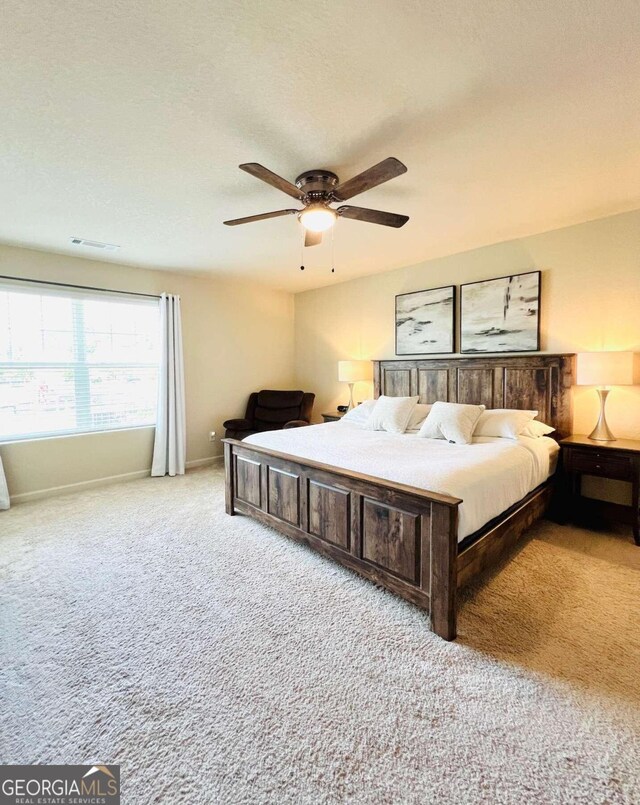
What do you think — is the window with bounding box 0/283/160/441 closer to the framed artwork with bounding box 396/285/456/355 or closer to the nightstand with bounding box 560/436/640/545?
the framed artwork with bounding box 396/285/456/355

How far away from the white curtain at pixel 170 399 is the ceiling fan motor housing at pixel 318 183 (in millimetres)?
2845

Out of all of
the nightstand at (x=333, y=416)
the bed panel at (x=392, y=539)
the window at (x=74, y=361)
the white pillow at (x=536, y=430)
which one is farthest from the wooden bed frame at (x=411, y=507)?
the window at (x=74, y=361)

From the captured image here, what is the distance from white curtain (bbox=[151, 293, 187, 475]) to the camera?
4.54m

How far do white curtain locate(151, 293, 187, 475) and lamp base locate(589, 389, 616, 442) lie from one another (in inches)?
173

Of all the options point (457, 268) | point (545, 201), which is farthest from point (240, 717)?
point (457, 268)

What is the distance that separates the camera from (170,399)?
459 cm

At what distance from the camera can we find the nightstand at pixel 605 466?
2.77 m

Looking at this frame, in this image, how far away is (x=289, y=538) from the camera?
289cm

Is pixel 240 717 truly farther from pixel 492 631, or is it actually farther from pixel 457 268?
pixel 457 268

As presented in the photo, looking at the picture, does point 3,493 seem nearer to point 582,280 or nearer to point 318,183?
point 318,183

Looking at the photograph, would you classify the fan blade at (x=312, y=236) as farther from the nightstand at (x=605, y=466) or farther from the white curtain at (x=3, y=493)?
the white curtain at (x=3, y=493)

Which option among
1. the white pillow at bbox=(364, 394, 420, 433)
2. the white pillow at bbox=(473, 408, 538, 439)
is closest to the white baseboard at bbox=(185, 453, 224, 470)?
the white pillow at bbox=(364, 394, 420, 433)

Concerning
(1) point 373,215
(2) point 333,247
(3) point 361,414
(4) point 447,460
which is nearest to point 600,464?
(4) point 447,460

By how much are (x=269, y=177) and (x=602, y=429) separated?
322 cm
